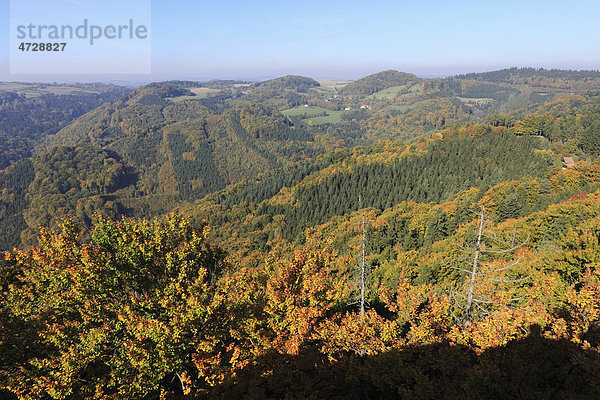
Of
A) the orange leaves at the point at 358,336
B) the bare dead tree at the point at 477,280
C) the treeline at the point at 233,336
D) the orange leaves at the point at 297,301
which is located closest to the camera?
the treeline at the point at 233,336

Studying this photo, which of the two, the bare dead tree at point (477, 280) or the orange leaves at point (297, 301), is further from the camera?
the orange leaves at point (297, 301)

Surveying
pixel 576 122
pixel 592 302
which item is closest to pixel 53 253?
pixel 592 302

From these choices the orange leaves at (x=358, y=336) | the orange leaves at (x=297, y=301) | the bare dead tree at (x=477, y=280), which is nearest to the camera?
the bare dead tree at (x=477, y=280)

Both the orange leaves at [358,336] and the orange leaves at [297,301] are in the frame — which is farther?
the orange leaves at [297,301]

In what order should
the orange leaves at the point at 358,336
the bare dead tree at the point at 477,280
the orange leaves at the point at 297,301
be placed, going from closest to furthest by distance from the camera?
the bare dead tree at the point at 477,280, the orange leaves at the point at 358,336, the orange leaves at the point at 297,301

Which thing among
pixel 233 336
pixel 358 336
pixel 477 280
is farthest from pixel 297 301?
pixel 477 280

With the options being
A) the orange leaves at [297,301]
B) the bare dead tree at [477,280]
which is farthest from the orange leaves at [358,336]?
the bare dead tree at [477,280]

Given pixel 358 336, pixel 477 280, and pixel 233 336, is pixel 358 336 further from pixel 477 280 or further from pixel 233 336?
pixel 477 280

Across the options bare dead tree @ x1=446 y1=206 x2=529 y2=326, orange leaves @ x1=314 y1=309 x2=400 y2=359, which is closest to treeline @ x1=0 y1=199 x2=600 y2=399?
orange leaves @ x1=314 y1=309 x2=400 y2=359

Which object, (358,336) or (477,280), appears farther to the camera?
(477,280)

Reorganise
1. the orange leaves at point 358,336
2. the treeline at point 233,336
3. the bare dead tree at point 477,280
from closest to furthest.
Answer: the treeline at point 233,336, the bare dead tree at point 477,280, the orange leaves at point 358,336

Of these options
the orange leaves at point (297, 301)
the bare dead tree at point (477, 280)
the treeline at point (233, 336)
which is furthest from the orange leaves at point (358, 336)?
the bare dead tree at point (477, 280)

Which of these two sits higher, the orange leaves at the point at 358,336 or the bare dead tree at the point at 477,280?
the bare dead tree at the point at 477,280

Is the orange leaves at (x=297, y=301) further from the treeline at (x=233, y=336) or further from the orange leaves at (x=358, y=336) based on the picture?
the orange leaves at (x=358, y=336)
